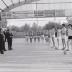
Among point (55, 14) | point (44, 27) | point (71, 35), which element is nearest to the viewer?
point (71, 35)

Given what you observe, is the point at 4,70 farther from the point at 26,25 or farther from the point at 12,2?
the point at 26,25

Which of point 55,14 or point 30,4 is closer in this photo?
point 55,14

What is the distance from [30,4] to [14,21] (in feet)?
16.1

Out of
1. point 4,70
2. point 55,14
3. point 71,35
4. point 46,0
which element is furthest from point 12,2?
point 4,70

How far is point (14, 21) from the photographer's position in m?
57.0

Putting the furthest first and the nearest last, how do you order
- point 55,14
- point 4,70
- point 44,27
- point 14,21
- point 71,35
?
point 44,27, point 14,21, point 55,14, point 71,35, point 4,70

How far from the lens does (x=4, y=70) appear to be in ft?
34.2

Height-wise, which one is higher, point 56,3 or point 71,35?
point 56,3

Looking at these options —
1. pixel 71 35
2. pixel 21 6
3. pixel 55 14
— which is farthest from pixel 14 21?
pixel 71 35

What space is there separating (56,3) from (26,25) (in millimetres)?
9983

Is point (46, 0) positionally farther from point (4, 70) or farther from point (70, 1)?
point (4, 70)

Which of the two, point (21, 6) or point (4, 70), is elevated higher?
point (21, 6)

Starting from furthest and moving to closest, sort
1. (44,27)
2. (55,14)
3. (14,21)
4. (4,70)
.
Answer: (44,27)
(14,21)
(55,14)
(4,70)

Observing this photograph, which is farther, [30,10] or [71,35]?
[30,10]
